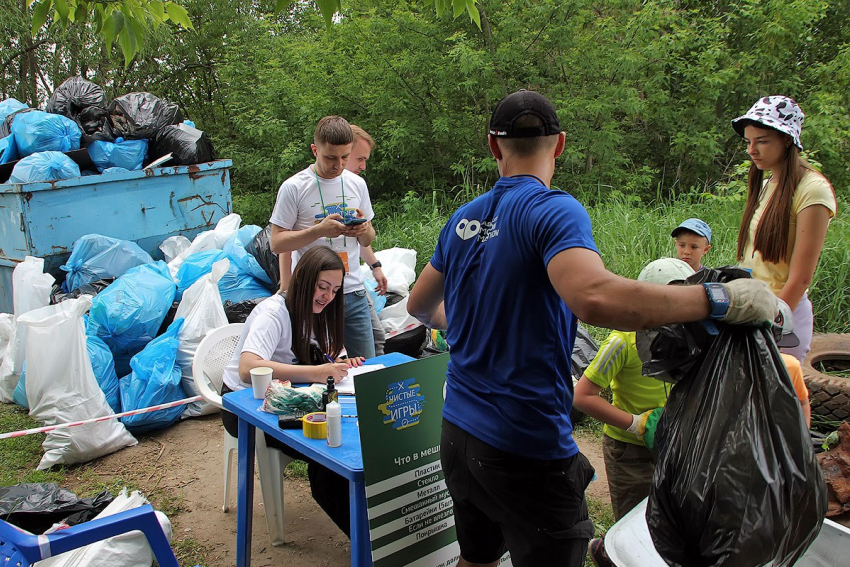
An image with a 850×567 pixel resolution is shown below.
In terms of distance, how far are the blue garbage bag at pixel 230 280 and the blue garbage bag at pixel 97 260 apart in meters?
0.47

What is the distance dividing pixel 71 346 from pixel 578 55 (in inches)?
238

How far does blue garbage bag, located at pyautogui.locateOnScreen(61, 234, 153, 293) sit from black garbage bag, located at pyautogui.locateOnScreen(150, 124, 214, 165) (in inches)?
54.0

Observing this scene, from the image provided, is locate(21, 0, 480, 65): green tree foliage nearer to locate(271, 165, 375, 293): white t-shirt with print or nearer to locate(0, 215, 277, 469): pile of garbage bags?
locate(271, 165, 375, 293): white t-shirt with print

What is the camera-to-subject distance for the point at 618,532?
2.02m

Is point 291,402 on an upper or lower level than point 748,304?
lower

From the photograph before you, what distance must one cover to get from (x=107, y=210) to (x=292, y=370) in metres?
3.86

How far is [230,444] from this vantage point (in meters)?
3.41

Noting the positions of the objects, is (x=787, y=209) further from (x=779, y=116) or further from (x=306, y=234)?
(x=306, y=234)

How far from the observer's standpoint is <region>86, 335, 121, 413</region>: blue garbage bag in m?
4.46

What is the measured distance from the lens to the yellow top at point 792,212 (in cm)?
292

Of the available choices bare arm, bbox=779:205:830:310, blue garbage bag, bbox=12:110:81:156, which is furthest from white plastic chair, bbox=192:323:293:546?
blue garbage bag, bbox=12:110:81:156

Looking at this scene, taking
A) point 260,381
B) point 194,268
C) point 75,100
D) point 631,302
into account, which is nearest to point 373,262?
point 260,381

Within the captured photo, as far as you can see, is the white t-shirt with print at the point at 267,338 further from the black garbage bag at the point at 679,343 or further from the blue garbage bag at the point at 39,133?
the blue garbage bag at the point at 39,133

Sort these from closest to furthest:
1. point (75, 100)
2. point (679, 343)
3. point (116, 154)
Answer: point (679, 343) → point (116, 154) → point (75, 100)
